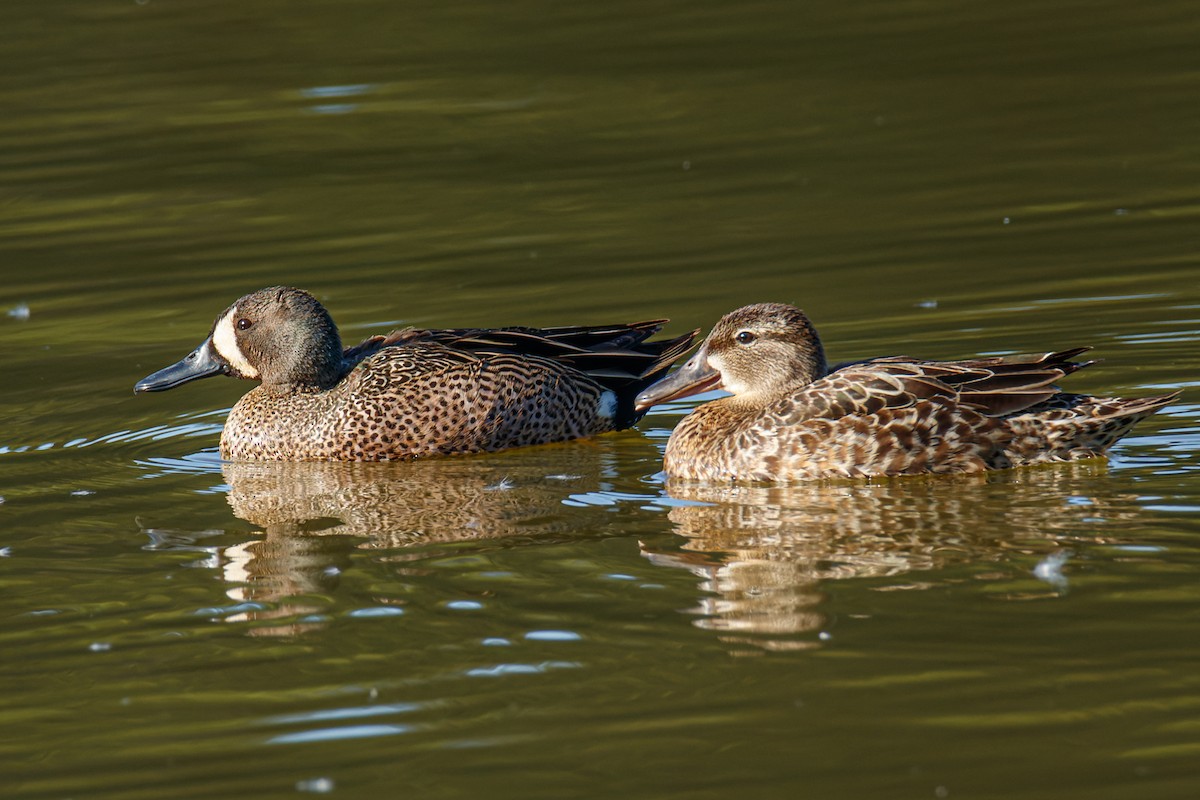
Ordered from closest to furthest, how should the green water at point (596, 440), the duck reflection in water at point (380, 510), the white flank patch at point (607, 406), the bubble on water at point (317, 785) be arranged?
the bubble on water at point (317, 785), the green water at point (596, 440), the duck reflection in water at point (380, 510), the white flank patch at point (607, 406)

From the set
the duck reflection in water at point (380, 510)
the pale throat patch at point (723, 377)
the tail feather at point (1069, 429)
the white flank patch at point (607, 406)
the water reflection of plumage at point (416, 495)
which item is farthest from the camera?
the white flank patch at point (607, 406)

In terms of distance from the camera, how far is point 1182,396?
952cm

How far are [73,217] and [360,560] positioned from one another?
9092mm

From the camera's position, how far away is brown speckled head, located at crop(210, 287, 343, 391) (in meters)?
10.3

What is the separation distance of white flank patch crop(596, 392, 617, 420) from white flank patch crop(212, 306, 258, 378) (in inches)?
74.2

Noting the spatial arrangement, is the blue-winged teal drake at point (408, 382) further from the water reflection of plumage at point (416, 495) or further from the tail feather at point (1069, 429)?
the tail feather at point (1069, 429)

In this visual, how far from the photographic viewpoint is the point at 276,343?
1038 cm

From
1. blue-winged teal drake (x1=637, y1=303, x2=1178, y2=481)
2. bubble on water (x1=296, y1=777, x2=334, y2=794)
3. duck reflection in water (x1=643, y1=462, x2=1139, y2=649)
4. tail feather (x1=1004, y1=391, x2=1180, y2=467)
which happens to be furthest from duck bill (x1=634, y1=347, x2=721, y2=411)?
bubble on water (x1=296, y1=777, x2=334, y2=794)

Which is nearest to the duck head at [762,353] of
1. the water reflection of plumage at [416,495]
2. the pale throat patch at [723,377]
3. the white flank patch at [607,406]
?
the pale throat patch at [723,377]

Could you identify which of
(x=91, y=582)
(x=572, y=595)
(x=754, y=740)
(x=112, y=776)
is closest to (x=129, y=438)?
(x=91, y=582)

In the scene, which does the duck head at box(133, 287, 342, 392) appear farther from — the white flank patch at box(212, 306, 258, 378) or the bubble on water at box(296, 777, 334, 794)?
the bubble on water at box(296, 777, 334, 794)

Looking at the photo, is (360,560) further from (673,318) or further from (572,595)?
(673,318)

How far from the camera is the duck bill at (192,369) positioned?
10484mm

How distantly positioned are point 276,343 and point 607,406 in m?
1.81
